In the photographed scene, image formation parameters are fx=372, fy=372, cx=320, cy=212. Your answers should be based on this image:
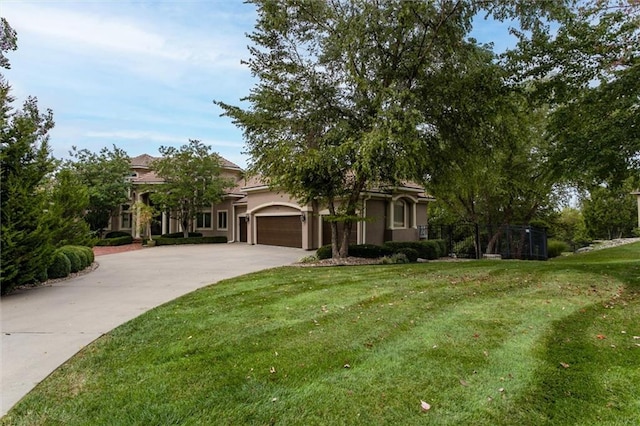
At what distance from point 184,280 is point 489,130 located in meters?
10.3

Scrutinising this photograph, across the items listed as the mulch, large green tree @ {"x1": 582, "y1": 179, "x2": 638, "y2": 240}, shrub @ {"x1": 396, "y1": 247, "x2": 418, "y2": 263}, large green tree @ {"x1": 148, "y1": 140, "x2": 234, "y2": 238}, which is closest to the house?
shrub @ {"x1": 396, "y1": 247, "x2": 418, "y2": 263}

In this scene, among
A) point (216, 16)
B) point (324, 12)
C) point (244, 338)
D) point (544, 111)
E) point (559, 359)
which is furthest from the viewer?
point (544, 111)

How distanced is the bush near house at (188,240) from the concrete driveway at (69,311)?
12.3 meters

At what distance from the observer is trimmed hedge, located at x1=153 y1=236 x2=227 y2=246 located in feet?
76.5

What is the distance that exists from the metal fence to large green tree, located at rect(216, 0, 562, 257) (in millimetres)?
7543

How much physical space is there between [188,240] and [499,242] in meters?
18.5

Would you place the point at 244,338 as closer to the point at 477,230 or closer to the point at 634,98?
the point at 634,98

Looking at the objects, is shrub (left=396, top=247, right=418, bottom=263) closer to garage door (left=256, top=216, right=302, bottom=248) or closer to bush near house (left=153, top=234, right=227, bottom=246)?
garage door (left=256, top=216, right=302, bottom=248)

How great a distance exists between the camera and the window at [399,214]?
19.8 m

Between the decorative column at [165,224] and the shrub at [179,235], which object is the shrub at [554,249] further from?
the decorative column at [165,224]

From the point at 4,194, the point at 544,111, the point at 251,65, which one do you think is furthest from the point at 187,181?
the point at 544,111

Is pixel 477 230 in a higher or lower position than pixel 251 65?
lower

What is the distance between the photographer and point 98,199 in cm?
2384

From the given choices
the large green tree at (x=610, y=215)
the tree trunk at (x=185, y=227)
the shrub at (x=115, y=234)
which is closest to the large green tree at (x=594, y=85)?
the tree trunk at (x=185, y=227)
